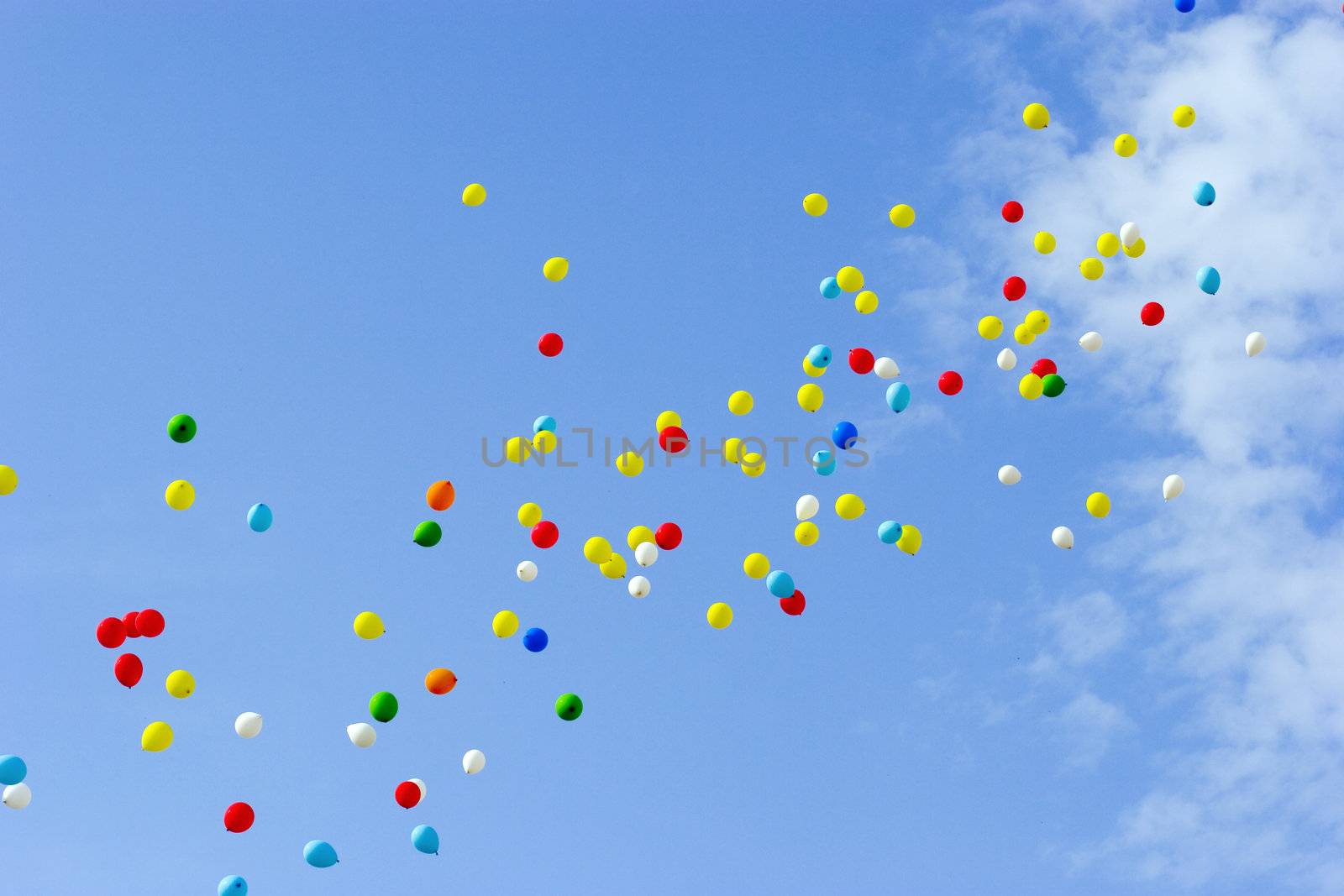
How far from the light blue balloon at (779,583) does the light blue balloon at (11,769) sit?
6856 millimetres

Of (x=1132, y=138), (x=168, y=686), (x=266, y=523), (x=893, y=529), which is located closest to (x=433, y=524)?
(x=266, y=523)

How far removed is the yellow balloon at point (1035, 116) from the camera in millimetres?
16047

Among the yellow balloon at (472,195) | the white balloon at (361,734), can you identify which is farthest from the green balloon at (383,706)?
the yellow balloon at (472,195)

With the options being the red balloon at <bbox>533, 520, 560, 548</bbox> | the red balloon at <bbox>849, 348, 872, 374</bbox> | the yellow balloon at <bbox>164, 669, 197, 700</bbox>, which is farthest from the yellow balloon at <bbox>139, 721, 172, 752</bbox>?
the red balloon at <bbox>849, 348, 872, 374</bbox>

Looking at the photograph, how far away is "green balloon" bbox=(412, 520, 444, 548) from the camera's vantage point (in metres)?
15.4

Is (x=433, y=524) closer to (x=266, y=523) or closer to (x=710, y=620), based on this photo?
(x=266, y=523)

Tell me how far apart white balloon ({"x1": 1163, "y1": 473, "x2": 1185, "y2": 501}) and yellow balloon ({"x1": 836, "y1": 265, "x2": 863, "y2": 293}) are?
350 centimetres

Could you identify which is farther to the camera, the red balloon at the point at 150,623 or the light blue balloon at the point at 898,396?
the light blue balloon at the point at 898,396

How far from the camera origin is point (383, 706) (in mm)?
14703

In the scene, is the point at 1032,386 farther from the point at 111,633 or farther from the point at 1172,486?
the point at 111,633

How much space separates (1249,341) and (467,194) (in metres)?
7.59

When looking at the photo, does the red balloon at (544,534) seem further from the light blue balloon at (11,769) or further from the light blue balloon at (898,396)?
the light blue balloon at (11,769)

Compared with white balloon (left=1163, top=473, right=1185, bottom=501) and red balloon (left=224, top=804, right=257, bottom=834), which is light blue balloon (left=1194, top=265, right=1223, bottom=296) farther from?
red balloon (left=224, top=804, right=257, bottom=834)

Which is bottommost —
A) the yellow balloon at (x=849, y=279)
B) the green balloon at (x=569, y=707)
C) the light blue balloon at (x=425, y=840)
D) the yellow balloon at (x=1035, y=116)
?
the light blue balloon at (x=425, y=840)
